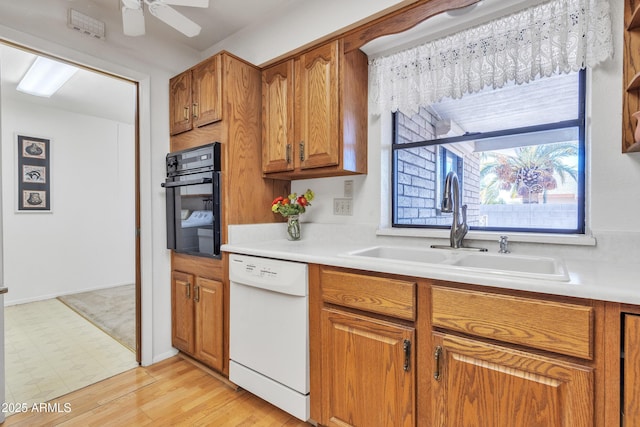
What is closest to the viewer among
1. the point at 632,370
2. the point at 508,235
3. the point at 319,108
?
the point at 632,370

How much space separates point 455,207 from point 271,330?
1.17 metres

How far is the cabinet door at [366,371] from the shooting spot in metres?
1.18

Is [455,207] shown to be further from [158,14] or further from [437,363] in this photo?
[158,14]

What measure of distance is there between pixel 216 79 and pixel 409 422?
2.12 meters

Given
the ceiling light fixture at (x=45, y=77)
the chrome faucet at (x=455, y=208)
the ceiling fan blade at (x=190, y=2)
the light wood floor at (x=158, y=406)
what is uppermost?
the ceiling light fixture at (x=45, y=77)

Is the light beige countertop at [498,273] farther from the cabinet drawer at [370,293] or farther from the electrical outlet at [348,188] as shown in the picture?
the electrical outlet at [348,188]

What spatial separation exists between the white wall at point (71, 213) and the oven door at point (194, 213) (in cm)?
211

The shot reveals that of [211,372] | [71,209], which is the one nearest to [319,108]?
[211,372]

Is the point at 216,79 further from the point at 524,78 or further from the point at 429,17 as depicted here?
the point at 524,78

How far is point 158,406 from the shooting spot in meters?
1.69

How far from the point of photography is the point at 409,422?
3.83 ft

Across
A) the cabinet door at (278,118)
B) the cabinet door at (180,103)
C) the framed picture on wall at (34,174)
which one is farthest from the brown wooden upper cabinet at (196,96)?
the framed picture on wall at (34,174)

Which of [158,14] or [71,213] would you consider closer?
[158,14]

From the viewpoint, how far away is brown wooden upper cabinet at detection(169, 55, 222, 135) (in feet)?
6.43
